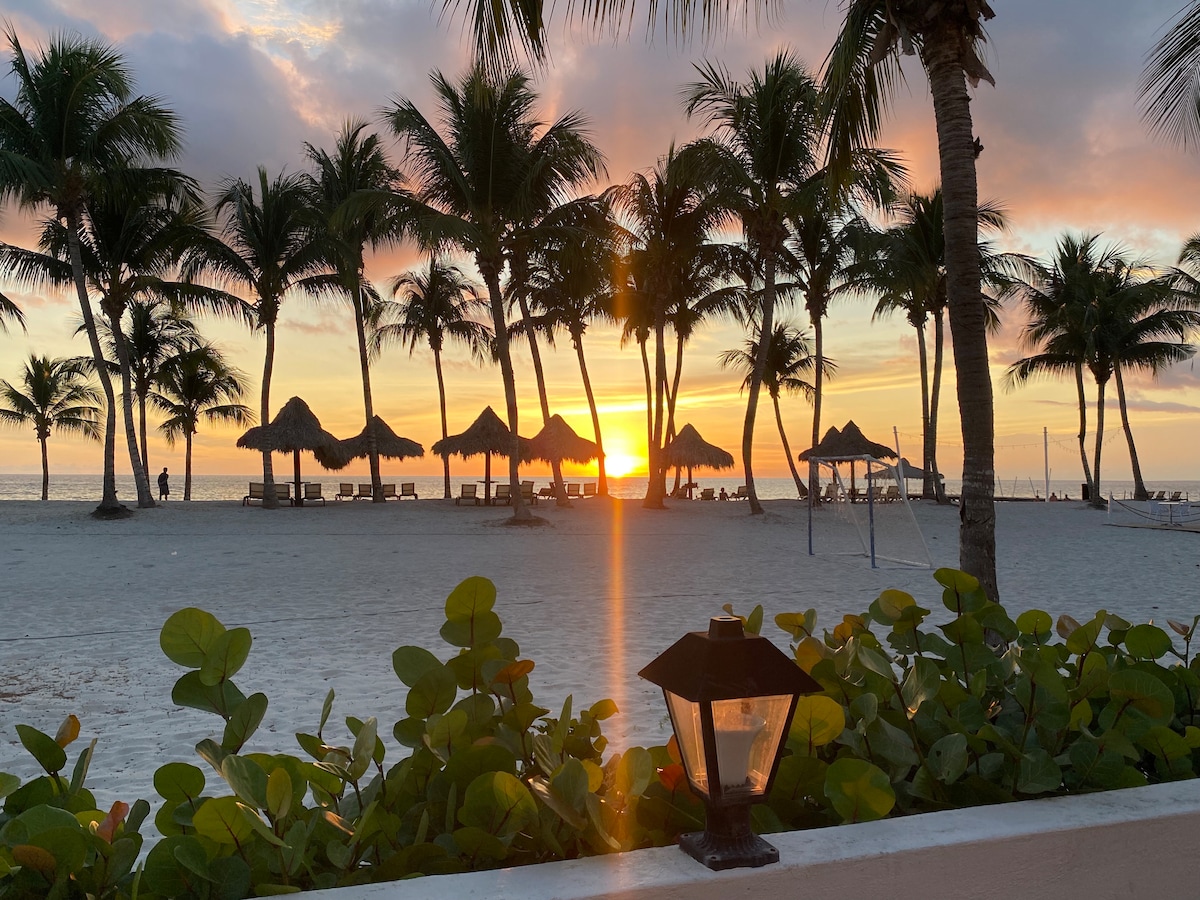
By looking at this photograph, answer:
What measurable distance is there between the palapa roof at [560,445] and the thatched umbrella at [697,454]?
6.05 m

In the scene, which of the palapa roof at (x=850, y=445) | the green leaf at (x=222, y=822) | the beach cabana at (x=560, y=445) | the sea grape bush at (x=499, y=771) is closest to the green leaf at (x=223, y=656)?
the sea grape bush at (x=499, y=771)

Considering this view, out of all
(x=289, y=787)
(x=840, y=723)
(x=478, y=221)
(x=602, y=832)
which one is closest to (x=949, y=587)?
(x=840, y=723)

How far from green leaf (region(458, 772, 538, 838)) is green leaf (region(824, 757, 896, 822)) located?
0.53 m

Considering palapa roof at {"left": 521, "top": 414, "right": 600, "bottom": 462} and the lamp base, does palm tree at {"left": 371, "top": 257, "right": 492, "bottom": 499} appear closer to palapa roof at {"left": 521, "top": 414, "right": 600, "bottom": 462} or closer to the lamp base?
palapa roof at {"left": 521, "top": 414, "right": 600, "bottom": 462}

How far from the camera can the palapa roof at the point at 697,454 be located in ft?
110

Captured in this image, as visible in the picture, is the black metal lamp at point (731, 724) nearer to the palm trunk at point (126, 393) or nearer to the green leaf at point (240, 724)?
the green leaf at point (240, 724)

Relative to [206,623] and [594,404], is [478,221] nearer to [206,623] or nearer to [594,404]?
[594,404]

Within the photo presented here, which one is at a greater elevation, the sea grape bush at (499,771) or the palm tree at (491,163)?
the palm tree at (491,163)

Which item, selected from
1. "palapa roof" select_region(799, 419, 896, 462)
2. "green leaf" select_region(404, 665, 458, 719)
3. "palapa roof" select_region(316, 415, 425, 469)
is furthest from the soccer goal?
"palapa roof" select_region(316, 415, 425, 469)

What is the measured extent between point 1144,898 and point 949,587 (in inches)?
30.3

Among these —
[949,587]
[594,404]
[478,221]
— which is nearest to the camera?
Answer: [949,587]

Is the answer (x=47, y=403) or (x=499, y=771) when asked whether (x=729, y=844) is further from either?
(x=47, y=403)

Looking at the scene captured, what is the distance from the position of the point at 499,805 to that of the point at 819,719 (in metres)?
0.61

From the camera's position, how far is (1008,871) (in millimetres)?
1384
